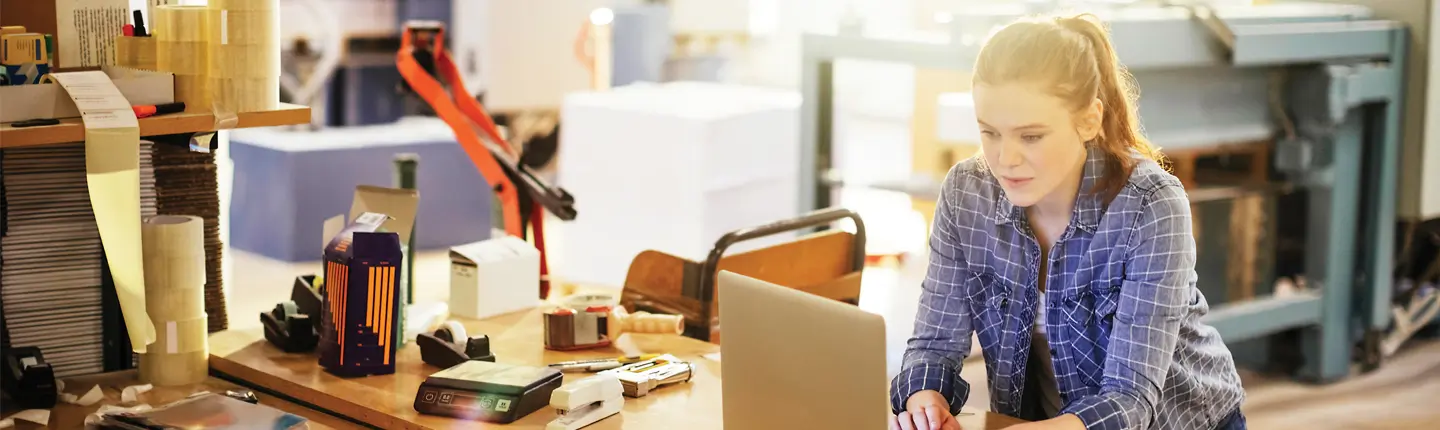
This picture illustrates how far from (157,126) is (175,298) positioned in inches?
10.4

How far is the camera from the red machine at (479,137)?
9.05 ft

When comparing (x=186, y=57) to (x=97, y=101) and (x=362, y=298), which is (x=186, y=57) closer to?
(x=97, y=101)

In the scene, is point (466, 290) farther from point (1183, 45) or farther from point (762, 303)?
point (1183, 45)

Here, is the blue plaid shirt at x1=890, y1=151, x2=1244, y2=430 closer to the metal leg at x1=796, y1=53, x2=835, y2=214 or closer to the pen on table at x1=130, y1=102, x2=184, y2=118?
the pen on table at x1=130, y1=102, x2=184, y2=118

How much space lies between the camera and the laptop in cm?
153

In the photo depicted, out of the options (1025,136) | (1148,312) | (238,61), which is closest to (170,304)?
(238,61)

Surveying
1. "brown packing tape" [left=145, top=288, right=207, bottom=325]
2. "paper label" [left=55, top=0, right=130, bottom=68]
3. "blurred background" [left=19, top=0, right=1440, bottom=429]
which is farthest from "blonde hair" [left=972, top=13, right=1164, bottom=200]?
"paper label" [left=55, top=0, right=130, bottom=68]

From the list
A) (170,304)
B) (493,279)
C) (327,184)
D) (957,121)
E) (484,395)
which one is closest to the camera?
Answer: (484,395)

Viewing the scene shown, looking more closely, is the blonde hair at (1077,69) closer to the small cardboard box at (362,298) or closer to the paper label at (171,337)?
the small cardboard box at (362,298)

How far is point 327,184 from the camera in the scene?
18.2 ft

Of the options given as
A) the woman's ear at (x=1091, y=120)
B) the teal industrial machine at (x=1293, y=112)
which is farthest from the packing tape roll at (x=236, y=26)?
the teal industrial machine at (x=1293, y=112)

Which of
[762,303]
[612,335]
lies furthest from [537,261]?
[762,303]

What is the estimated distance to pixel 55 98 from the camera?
2008 mm

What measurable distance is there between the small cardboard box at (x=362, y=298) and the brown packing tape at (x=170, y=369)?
0.20 metres
